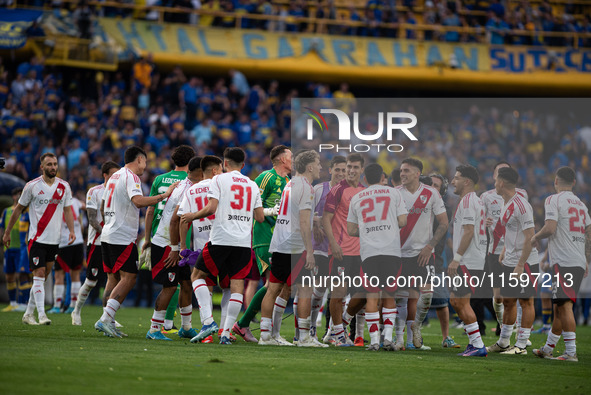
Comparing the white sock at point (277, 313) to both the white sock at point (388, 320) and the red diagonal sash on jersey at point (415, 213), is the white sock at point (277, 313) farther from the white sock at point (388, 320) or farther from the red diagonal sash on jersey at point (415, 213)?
the red diagonal sash on jersey at point (415, 213)

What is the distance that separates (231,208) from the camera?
10.0m

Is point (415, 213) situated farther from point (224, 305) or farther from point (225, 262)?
point (224, 305)

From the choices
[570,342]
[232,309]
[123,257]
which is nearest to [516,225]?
[570,342]

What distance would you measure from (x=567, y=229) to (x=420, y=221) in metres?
1.87

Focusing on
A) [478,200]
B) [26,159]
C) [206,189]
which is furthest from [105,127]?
[478,200]

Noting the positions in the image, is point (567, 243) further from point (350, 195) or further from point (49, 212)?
point (49, 212)

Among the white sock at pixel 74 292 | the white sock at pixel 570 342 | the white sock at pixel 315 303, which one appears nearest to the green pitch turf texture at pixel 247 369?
the white sock at pixel 570 342

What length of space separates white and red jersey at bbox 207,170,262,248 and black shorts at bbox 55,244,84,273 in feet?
24.0

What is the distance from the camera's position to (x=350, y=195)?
11227 millimetres

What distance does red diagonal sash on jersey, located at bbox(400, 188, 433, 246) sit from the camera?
35.7 ft

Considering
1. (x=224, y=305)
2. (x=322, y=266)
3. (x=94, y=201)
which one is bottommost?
(x=224, y=305)

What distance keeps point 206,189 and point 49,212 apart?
3695 millimetres

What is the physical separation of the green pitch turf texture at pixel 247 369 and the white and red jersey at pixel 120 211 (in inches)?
53.8

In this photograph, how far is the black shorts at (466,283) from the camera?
33.1ft
